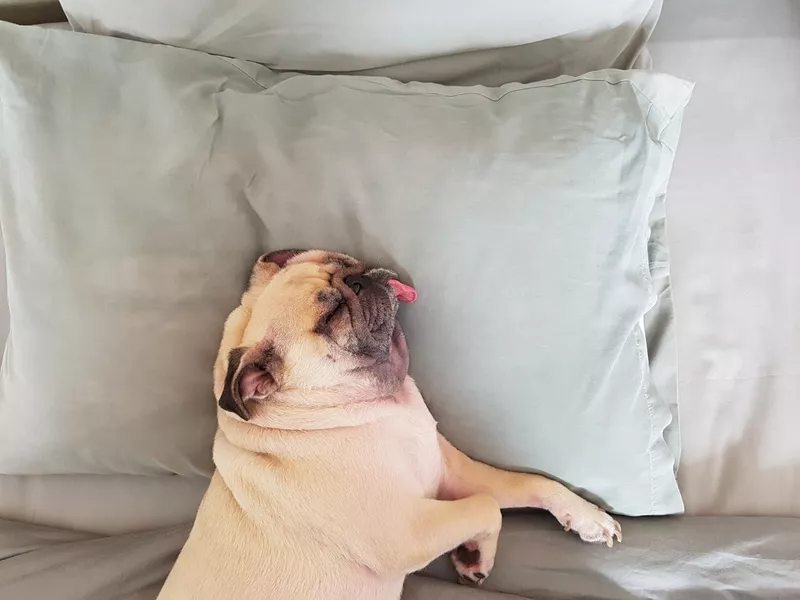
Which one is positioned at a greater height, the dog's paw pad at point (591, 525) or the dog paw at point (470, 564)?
the dog's paw pad at point (591, 525)

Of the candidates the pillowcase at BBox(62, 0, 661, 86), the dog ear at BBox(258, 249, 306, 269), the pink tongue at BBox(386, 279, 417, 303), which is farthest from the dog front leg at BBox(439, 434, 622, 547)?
the pillowcase at BBox(62, 0, 661, 86)

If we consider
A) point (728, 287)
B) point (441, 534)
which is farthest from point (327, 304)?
point (728, 287)

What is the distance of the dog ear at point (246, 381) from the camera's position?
0.93 m

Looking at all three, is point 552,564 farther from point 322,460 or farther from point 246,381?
point 246,381

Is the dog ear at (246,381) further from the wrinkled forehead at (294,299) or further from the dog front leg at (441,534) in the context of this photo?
the dog front leg at (441,534)

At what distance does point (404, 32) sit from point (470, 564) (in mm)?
925

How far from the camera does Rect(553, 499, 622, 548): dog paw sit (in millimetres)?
1094

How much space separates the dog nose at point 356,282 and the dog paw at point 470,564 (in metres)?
0.47

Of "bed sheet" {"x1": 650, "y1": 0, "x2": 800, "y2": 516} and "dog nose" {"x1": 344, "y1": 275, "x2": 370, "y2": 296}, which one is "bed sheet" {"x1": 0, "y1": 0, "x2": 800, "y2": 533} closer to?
"bed sheet" {"x1": 650, "y1": 0, "x2": 800, "y2": 516}

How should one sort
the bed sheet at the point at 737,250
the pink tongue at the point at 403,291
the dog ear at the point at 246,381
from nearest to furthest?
the dog ear at the point at 246,381 < the pink tongue at the point at 403,291 < the bed sheet at the point at 737,250

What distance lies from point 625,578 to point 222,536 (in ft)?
2.11

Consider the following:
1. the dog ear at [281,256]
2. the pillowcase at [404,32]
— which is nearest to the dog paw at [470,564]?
the dog ear at [281,256]

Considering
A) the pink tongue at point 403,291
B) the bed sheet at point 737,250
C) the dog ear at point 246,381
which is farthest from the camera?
the bed sheet at point 737,250

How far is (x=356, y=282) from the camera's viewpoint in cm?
103
